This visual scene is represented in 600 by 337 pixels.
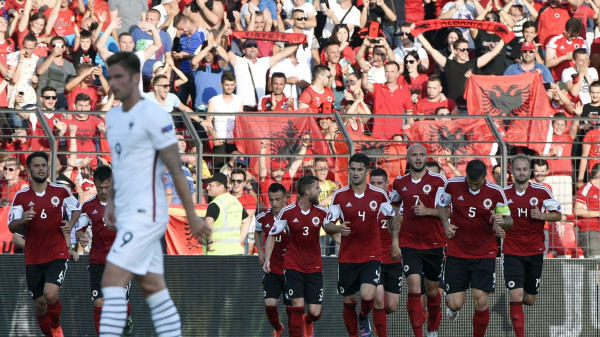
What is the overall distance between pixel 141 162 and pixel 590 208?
8421 mm

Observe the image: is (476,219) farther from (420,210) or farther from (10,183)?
(10,183)

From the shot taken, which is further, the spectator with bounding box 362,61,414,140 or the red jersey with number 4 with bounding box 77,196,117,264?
the spectator with bounding box 362,61,414,140

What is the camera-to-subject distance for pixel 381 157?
46.0 ft

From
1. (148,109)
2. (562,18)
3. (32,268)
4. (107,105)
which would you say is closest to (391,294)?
(32,268)

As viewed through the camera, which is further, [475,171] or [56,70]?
[56,70]

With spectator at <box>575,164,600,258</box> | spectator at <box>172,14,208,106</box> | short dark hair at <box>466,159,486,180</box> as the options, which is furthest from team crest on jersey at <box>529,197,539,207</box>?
spectator at <box>172,14,208,106</box>

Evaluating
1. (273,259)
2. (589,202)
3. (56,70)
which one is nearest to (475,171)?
(589,202)

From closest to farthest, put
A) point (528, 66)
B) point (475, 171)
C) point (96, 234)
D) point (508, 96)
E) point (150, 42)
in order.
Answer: point (475, 171) < point (96, 234) < point (508, 96) < point (150, 42) < point (528, 66)

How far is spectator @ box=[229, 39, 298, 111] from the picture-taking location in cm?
1698

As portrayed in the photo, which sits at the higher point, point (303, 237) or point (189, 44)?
point (189, 44)

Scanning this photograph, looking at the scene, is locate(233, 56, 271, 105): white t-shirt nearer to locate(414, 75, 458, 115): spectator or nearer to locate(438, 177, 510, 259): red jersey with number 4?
locate(414, 75, 458, 115): spectator

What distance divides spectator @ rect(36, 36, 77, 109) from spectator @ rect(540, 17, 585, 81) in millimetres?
8639

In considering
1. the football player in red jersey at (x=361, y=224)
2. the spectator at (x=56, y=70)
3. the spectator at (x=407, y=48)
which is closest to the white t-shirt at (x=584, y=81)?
the spectator at (x=407, y=48)

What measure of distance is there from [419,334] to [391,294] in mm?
704
